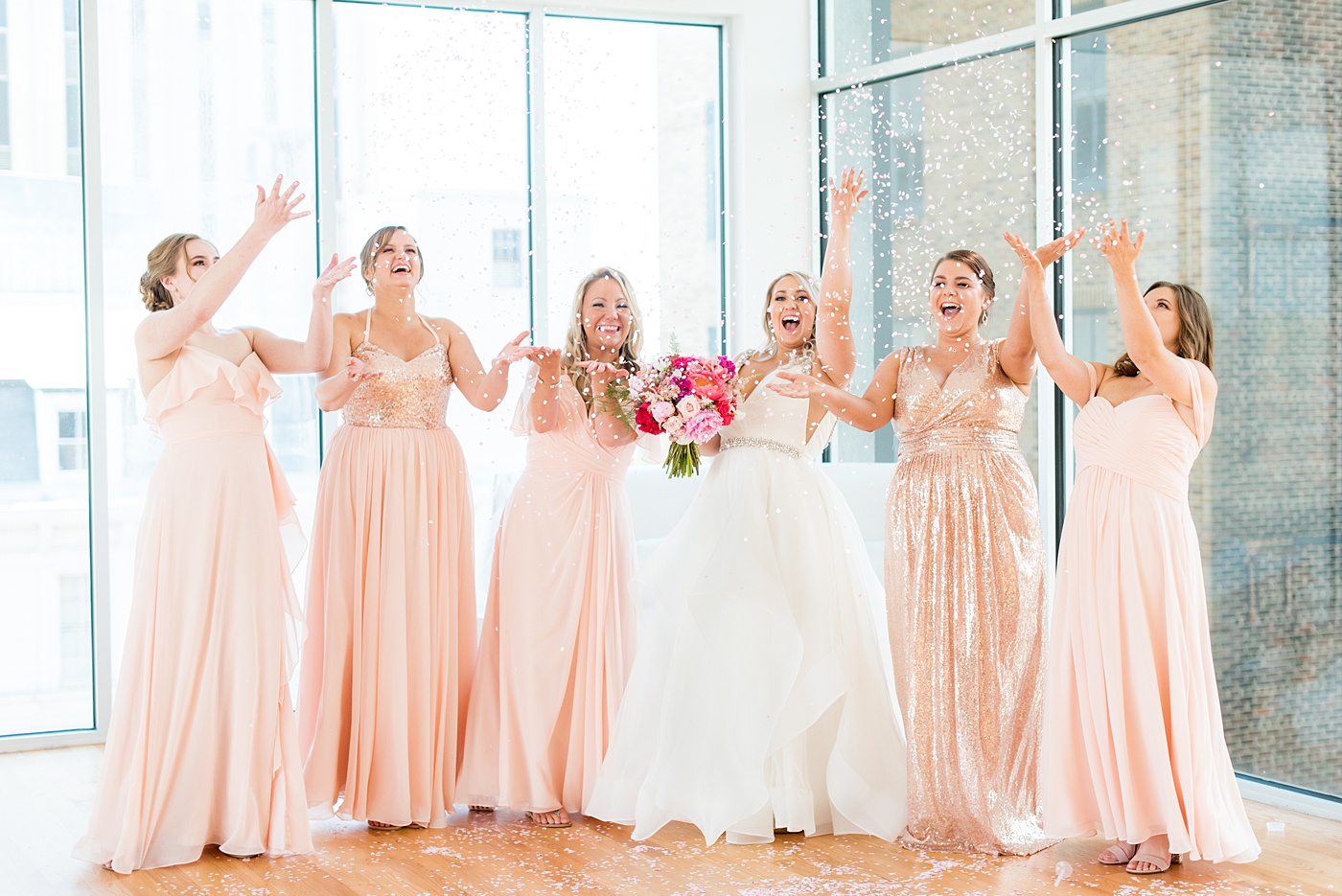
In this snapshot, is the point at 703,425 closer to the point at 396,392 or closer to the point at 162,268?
the point at 396,392

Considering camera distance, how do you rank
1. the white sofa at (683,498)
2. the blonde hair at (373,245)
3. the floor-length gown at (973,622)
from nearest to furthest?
the floor-length gown at (973,622) < the blonde hair at (373,245) < the white sofa at (683,498)

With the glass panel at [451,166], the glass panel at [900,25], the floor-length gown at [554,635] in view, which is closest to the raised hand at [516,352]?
the floor-length gown at [554,635]

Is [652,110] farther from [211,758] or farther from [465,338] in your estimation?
[211,758]

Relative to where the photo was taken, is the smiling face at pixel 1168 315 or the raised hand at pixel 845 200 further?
the raised hand at pixel 845 200

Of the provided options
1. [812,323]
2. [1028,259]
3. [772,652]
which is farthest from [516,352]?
[1028,259]

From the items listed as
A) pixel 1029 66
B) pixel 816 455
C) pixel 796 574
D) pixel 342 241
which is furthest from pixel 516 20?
pixel 796 574

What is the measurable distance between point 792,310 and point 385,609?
1.54m

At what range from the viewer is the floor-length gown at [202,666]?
3693mm

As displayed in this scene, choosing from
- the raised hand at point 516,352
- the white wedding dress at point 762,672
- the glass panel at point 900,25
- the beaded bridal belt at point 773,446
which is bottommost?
the white wedding dress at point 762,672

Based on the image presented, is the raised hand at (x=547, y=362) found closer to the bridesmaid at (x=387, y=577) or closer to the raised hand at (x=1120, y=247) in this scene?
the bridesmaid at (x=387, y=577)

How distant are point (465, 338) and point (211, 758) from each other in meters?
1.47

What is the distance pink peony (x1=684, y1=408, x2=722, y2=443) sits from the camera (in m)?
3.86

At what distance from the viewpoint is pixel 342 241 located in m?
5.64

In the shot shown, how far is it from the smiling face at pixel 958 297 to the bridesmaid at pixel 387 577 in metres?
1.27
